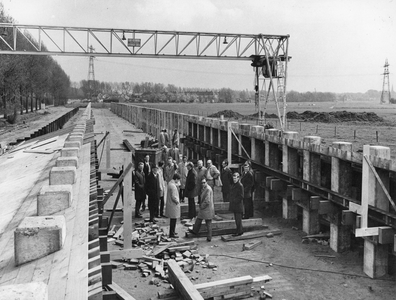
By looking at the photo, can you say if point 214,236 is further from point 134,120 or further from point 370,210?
point 134,120

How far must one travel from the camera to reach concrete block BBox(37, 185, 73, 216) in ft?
21.6

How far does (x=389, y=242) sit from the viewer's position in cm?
1024

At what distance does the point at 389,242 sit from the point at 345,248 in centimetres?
200

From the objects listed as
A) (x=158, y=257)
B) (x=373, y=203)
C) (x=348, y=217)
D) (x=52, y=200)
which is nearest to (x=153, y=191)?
(x=158, y=257)

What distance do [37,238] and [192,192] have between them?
969 centimetres

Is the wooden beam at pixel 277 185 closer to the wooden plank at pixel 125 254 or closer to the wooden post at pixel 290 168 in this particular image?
the wooden post at pixel 290 168

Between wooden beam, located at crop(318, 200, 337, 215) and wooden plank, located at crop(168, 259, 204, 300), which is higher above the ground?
wooden beam, located at crop(318, 200, 337, 215)

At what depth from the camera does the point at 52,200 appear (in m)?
6.77

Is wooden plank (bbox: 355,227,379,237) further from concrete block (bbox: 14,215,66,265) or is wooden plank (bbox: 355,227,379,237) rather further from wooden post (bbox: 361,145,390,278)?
concrete block (bbox: 14,215,66,265)

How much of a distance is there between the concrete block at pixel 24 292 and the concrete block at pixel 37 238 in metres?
1.39

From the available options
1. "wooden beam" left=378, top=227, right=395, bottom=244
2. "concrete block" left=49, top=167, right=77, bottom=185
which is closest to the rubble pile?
"concrete block" left=49, top=167, right=77, bottom=185

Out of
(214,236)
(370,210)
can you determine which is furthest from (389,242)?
(214,236)

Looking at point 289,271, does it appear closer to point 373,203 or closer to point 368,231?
point 368,231

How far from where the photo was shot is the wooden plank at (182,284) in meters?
8.48
